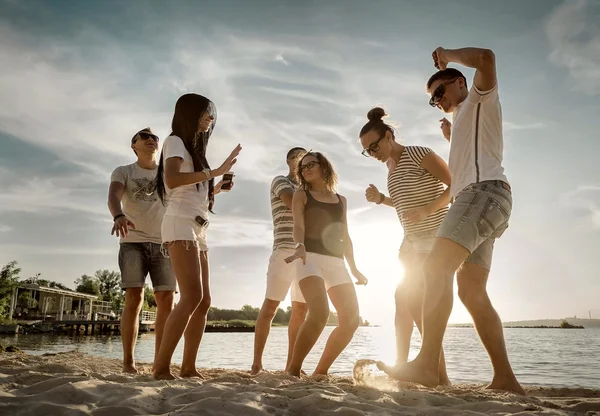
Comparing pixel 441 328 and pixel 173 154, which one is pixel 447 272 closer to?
pixel 441 328

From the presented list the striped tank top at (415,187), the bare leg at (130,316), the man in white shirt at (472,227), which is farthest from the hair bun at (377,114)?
the bare leg at (130,316)

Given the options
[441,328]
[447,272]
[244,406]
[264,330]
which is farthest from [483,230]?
[264,330]

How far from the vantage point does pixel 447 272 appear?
2.90 meters

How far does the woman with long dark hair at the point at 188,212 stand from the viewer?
339 cm

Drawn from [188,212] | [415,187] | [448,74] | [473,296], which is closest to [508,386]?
[473,296]

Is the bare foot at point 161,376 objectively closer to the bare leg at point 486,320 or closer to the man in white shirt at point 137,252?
the man in white shirt at point 137,252

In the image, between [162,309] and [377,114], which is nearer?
[377,114]

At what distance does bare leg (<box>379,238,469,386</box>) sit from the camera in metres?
2.79

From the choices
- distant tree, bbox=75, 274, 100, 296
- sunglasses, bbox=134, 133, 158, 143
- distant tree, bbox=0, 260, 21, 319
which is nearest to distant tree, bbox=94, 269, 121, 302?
distant tree, bbox=75, 274, 100, 296

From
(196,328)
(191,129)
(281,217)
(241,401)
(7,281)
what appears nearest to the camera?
(241,401)

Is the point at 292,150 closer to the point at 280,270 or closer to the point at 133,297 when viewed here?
the point at 280,270

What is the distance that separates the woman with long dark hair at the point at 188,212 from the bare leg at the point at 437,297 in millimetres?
1579

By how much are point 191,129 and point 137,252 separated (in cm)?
146

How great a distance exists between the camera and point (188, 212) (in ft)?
11.8
